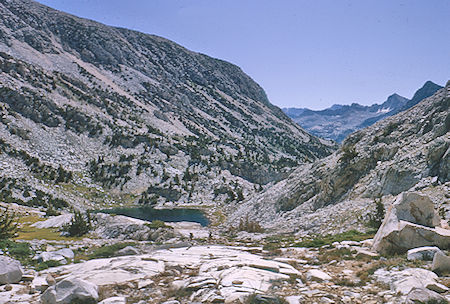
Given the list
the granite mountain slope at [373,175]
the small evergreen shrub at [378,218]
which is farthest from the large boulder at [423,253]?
the small evergreen shrub at [378,218]

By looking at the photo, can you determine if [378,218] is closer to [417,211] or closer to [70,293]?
[417,211]

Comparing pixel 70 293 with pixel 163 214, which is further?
pixel 163 214

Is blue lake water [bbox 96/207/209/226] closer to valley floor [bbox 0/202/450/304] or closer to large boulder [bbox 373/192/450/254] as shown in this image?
valley floor [bbox 0/202/450/304]

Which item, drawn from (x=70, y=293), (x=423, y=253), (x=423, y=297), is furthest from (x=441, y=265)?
(x=70, y=293)

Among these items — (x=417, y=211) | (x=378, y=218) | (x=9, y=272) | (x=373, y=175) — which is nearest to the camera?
(x=9, y=272)

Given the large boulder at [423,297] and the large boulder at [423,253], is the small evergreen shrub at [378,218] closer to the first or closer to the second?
the large boulder at [423,253]

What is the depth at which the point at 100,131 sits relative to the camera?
101m

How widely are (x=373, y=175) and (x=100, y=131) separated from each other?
94.6 m

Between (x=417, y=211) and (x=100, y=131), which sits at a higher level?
(x=100, y=131)

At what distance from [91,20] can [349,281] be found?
23523 centimetres

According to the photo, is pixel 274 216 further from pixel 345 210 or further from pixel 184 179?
pixel 184 179

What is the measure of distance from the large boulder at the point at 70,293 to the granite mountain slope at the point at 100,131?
57478 millimetres

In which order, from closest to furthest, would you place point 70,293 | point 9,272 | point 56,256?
point 70,293 → point 9,272 → point 56,256

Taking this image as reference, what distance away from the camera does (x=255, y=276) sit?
10469 mm
